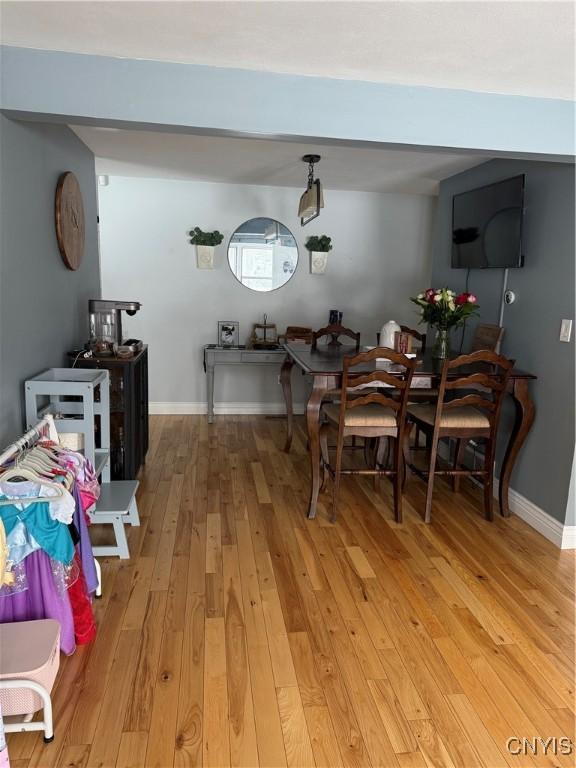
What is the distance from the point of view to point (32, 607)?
183 cm

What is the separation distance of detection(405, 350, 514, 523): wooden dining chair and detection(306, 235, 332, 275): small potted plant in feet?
7.47

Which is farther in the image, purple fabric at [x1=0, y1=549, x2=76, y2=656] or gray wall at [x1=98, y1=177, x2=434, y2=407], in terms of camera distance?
gray wall at [x1=98, y1=177, x2=434, y2=407]

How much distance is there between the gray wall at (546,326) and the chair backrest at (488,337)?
0.26 feet

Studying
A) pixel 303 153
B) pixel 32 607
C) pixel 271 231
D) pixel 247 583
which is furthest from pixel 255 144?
pixel 32 607

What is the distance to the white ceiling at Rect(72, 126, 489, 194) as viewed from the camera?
139 inches

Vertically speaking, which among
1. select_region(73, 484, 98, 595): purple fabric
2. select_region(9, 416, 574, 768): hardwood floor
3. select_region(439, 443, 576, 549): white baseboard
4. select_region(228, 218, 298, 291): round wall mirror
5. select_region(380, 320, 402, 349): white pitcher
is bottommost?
select_region(9, 416, 574, 768): hardwood floor

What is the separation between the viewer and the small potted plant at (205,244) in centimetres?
497

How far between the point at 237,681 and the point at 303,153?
3.26m

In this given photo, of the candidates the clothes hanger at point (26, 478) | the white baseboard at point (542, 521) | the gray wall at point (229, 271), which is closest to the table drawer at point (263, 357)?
the gray wall at point (229, 271)

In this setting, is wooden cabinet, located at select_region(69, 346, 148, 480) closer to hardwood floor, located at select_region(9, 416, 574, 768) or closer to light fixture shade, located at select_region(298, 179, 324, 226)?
hardwood floor, located at select_region(9, 416, 574, 768)

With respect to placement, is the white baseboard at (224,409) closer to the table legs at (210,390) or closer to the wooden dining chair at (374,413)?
the table legs at (210,390)

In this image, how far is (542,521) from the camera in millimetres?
3070

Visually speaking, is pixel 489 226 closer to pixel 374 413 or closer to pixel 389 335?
pixel 389 335

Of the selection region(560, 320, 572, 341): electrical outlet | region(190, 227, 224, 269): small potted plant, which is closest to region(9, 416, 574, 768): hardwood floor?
region(560, 320, 572, 341): electrical outlet
